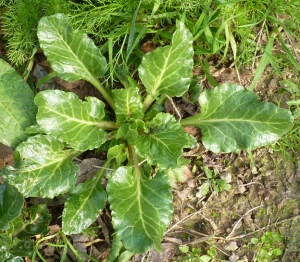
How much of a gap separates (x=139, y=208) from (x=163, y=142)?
37 cm

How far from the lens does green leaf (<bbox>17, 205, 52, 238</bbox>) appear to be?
2.57 metres

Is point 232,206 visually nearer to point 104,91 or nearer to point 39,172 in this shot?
point 104,91

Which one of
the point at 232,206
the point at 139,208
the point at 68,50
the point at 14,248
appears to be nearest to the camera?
the point at 139,208

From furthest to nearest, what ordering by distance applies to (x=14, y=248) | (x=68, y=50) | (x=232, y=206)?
1. (x=232, y=206)
2. (x=14, y=248)
3. (x=68, y=50)

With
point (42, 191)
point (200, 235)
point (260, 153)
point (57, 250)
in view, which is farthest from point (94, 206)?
point (260, 153)

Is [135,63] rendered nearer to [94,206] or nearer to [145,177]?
[145,177]

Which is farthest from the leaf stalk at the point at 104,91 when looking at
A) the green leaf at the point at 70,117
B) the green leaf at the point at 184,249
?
the green leaf at the point at 184,249

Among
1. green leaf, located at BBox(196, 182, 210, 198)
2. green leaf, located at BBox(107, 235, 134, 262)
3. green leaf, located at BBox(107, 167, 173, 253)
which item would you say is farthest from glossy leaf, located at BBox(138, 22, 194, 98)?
green leaf, located at BBox(107, 235, 134, 262)

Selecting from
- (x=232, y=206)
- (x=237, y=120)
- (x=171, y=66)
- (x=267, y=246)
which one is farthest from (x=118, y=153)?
(x=267, y=246)

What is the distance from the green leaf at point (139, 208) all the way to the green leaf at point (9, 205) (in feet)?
1.79

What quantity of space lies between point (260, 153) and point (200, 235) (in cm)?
62

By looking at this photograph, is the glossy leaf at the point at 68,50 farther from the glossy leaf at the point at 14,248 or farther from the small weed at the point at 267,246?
the small weed at the point at 267,246

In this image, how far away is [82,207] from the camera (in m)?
2.41

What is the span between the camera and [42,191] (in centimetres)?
237
